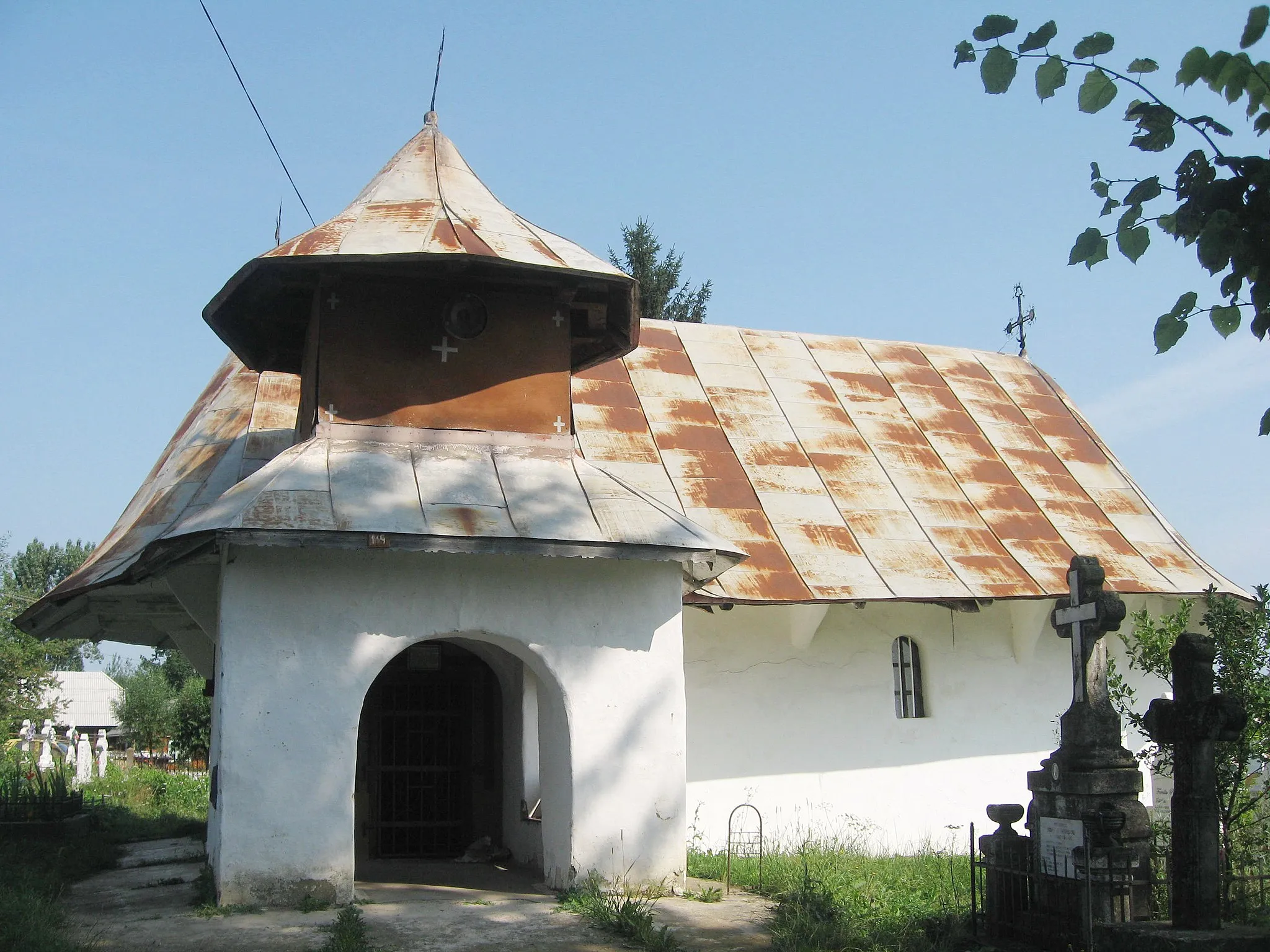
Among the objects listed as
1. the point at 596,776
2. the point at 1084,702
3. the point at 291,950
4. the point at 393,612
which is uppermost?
the point at 393,612

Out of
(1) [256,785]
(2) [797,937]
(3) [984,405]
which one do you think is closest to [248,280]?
(1) [256,785]

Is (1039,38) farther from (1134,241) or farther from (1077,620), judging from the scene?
(1077,620)

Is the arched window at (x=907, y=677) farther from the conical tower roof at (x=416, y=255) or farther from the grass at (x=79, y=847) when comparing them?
the grass at (x=79, y=847)

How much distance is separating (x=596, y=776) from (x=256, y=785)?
2.53 m

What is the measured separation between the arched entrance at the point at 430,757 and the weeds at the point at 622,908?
296cm

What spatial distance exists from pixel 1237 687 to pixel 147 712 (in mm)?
38851

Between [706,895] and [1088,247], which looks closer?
[1088,247]

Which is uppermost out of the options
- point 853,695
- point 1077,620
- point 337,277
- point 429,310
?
point 337,277

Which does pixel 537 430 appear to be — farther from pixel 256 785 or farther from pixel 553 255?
pixel 256 785

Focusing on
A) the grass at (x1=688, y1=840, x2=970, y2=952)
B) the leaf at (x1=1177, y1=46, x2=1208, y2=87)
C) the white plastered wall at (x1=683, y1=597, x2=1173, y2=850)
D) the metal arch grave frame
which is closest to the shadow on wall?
the white plastered wall at (x1=683, y1=597, x2=1173, y2=850)

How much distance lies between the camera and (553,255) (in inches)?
403

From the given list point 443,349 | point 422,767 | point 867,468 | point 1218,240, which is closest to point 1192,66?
point 1218,240

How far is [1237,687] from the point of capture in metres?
8.12

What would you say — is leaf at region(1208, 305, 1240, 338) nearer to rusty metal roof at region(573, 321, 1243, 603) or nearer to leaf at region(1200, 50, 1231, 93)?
leaf at region(1200, 50, 1231, 93)
